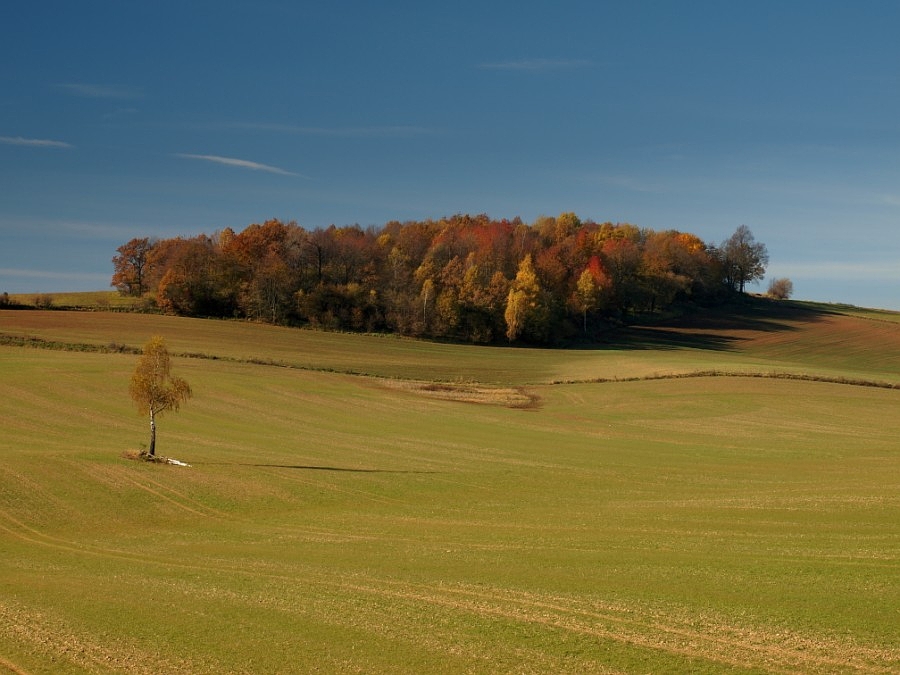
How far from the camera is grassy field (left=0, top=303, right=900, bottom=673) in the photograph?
14594mm

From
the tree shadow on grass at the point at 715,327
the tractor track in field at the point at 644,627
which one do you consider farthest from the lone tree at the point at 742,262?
the tractor track in field at the point at 644,627

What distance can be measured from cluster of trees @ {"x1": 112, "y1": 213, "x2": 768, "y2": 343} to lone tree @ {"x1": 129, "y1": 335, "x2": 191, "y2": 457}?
2657 inches

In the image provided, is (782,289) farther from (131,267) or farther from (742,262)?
(131,267)

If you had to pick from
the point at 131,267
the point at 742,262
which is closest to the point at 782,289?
the point at 742,262

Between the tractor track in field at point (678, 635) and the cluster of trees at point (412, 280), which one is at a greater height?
the cluster of trees at point (412, 280)

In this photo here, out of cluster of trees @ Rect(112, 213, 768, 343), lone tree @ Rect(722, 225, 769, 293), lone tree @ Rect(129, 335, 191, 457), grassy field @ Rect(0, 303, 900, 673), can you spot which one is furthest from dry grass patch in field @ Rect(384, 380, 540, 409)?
Result: lone tree @ Rect(722, 225, 769, 293)

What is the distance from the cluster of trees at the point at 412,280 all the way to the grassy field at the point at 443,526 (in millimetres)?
38201

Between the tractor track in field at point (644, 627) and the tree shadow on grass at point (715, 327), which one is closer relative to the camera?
the tractor track in field at point (644, 627)

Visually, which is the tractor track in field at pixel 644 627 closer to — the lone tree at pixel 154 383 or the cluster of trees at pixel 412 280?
the lone tree at pixel 154 383

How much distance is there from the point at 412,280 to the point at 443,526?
289 ft

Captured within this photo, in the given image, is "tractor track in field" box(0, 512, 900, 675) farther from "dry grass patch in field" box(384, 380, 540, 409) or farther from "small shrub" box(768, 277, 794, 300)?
"small shrub" box(768, 277, 794, 300)

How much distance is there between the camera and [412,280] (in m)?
114

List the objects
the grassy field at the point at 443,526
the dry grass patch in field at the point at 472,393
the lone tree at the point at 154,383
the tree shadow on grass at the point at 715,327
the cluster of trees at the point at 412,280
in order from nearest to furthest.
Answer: the grassy field at the point at 443,526
the lone tree at the point at 154,383
the dry grass patch in field at the point at 472,393
the cluster of trees at the point at 412,280
the tree shadow on grass at the point at 715,327

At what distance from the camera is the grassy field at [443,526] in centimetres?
1459
